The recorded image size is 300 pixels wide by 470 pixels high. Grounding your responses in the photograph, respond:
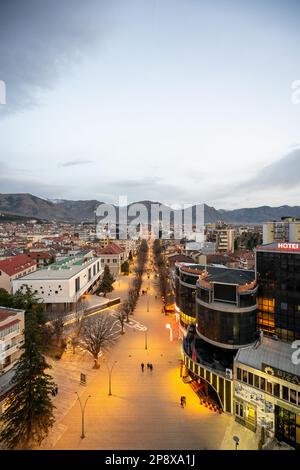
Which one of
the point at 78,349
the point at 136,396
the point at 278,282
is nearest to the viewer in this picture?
the point at 136,396

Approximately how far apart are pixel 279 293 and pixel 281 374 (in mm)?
9837

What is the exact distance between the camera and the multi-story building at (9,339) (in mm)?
26547

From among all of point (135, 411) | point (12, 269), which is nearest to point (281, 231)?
point (135, 411)

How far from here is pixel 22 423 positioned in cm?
1945

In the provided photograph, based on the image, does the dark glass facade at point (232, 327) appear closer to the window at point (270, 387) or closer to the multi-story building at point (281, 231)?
the window at point (270, 387)

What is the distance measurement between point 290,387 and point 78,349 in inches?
1051

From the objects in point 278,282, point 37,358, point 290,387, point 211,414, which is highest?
point 278,282

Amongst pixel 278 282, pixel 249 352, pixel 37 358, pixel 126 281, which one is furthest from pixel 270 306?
pixel 126 281

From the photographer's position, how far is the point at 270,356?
918 inches

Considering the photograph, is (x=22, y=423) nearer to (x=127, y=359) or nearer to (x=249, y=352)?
(x=127, y=359)

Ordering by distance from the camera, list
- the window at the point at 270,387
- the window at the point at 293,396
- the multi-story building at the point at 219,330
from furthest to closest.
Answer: the multi-story building at the point at 219,330 < the window at the point at 270,387 < the window at the point at 293,396

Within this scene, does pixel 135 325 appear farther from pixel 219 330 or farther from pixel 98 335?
pixel 219 330

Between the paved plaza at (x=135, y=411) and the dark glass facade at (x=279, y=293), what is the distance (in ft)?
36.3

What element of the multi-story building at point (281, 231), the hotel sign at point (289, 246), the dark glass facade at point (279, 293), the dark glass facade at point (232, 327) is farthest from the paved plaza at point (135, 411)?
the multi-story building at point (281, 231)
